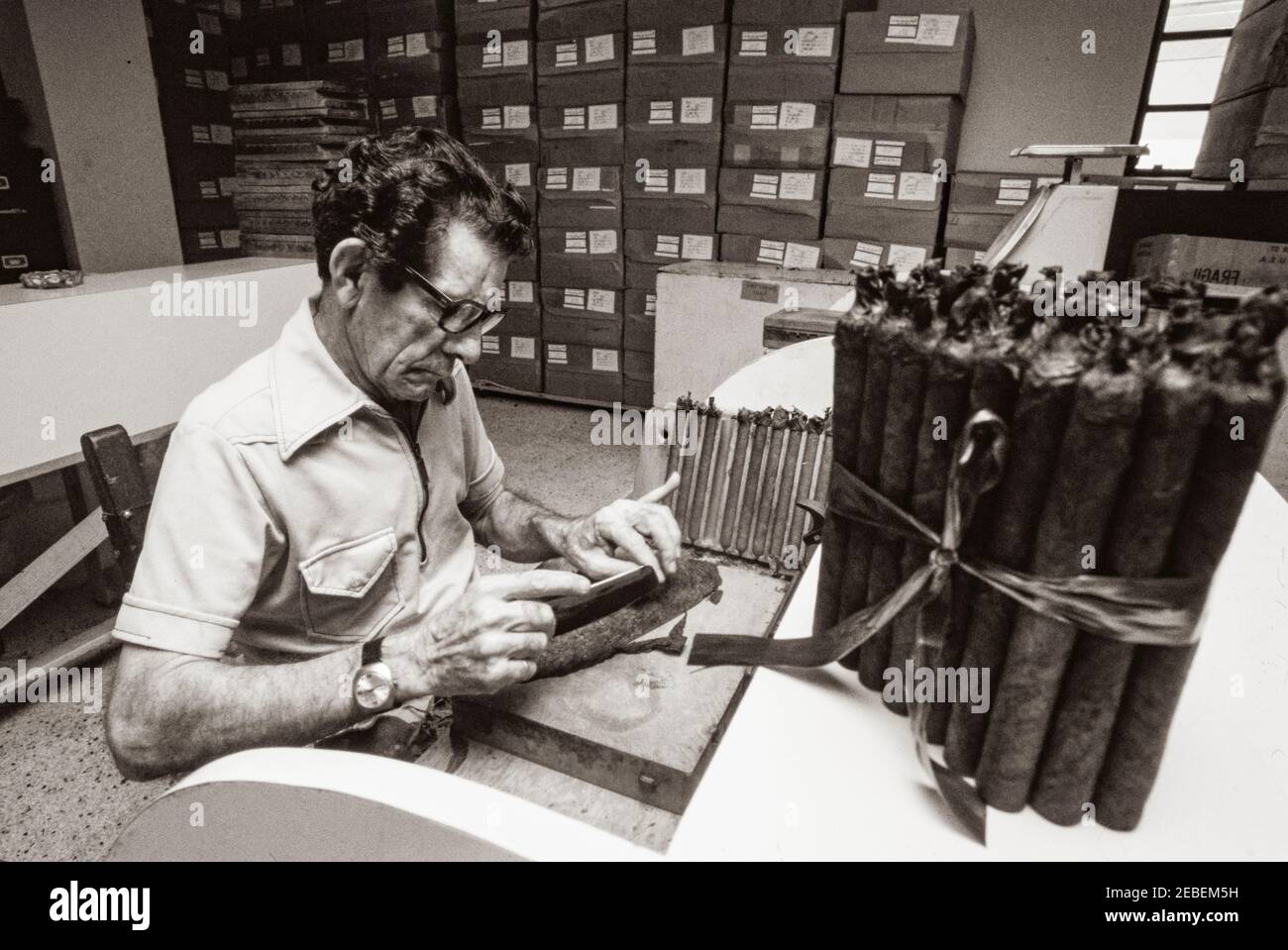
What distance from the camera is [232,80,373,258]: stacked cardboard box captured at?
444cm

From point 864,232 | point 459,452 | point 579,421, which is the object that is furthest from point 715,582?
point 579,421

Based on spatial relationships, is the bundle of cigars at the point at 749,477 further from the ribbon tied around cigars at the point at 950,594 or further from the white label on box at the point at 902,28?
the white label on box at the point at 902,28

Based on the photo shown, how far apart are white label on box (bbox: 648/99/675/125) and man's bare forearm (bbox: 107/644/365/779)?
12.7 feet

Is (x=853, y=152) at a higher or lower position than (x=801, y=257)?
higher

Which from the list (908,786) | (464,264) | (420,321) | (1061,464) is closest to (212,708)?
(420,321)

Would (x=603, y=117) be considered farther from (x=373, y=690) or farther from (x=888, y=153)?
(x=373, y=690)

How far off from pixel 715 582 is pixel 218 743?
2.59 ft

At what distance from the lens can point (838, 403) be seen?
25.2 inches

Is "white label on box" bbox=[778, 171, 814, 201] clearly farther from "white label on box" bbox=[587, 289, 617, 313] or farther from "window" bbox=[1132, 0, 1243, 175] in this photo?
"window" bbox=[1132, 0, 1243, 175]

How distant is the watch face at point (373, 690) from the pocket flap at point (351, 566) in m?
0.27

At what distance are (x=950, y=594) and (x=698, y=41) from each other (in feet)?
13.4

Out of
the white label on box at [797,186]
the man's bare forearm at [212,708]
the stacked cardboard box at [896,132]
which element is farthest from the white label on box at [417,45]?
the man's bare forearm at [212,708]

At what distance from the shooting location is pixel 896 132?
11.8ft

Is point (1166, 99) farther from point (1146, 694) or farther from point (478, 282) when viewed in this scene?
point (1146, 694)
